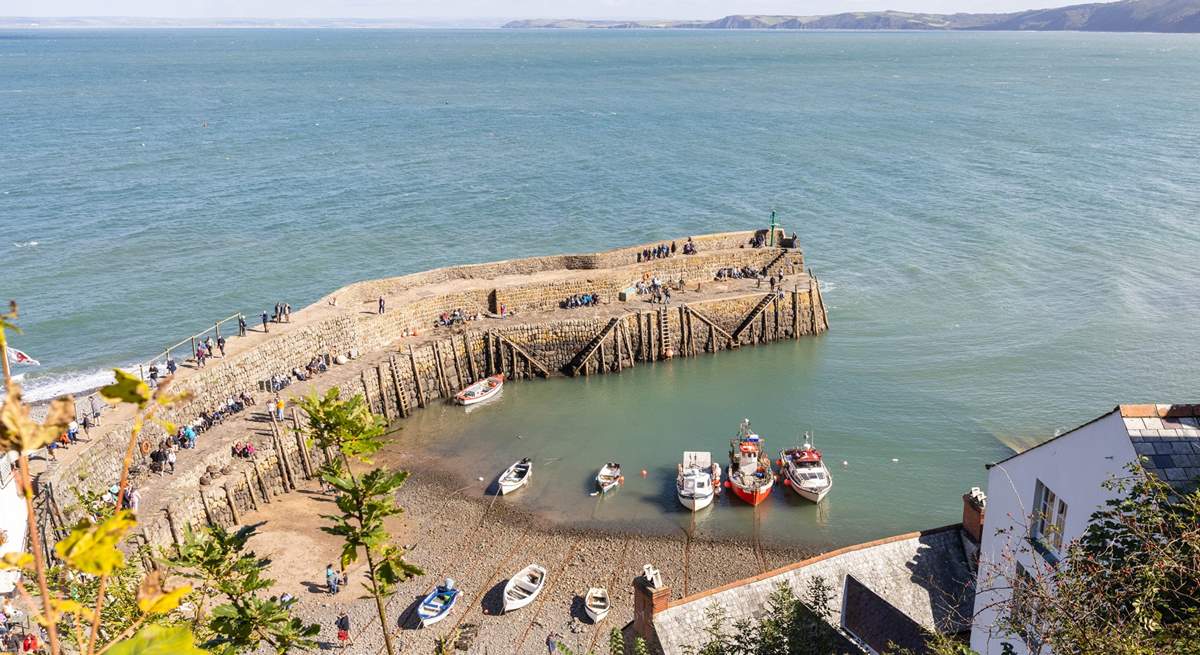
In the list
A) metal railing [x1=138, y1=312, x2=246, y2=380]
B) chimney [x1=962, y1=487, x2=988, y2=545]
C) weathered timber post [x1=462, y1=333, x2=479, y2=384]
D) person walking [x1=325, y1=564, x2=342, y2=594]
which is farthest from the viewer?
weathered timber post [x1=462, y1=333, x2=479, y2=384]

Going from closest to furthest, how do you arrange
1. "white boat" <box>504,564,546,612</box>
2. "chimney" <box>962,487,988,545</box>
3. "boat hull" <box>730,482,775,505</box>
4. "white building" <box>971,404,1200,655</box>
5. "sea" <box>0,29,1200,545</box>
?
"white building" <box>971,404,1200,655</box> → "chimney" <box>962,487,988,545</box> → "white boat" <box>504,564,546,612</box> → "boat hull" <box>730,482,775,505</box> → "sea" <box>0,29,1200,545</box>

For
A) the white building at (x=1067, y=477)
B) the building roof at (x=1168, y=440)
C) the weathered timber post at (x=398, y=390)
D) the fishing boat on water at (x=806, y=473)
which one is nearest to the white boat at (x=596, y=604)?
the fishing boat on water at (x=806, y=473)

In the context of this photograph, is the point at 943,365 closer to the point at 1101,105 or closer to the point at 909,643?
the point at 909,643

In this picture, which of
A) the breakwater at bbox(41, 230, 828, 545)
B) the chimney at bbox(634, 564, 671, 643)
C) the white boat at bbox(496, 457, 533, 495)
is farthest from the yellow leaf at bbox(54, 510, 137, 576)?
the white boat at bbox(496, 457, 533, 495)

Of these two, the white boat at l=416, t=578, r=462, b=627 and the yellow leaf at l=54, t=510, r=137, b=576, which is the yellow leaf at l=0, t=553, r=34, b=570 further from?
the white boat at l=416, t=578, r=462, b=627

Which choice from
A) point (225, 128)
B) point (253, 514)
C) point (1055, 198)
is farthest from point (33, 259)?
point (1055, 198)

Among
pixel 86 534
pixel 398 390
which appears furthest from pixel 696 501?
pixel 86 534

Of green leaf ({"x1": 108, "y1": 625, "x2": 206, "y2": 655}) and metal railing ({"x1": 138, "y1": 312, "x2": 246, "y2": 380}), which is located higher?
green leaf ({"x1": 108, "y1": 625, "x2": 206, "y2": 655})
